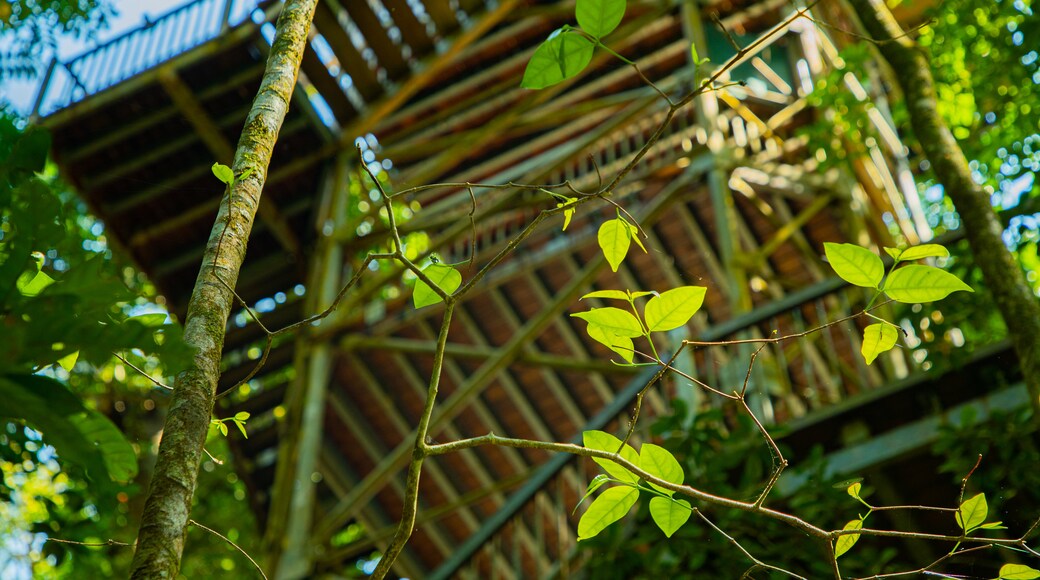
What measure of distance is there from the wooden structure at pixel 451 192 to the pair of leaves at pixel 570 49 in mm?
6741

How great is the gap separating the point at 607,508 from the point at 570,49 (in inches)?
34.3

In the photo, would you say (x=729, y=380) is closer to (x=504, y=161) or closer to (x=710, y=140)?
(x=710, y=140)

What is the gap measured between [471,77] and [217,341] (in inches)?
371

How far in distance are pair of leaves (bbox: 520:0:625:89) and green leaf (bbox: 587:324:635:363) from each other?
47 cm

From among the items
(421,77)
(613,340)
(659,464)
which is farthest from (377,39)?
(659,464)

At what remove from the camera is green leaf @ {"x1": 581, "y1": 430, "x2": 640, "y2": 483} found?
1.91 meters

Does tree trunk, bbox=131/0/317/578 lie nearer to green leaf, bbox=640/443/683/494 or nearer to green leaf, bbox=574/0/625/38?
green leaf, bbox=574/0/625/38

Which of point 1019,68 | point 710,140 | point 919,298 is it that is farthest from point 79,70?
point 919,298

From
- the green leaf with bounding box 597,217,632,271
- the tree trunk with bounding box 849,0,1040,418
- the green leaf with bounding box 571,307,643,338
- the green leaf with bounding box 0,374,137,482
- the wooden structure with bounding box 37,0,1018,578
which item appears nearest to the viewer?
the green leaf with bounding box 0,374,137,482

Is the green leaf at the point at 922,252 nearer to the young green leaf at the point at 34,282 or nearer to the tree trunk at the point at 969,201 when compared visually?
the tree trunk at the point at 969,201

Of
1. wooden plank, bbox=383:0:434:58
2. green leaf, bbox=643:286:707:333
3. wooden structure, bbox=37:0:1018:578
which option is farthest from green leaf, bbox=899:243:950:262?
wooden plank, bbox=383:0:434:58

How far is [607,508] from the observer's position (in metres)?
1.89

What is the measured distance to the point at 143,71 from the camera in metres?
9.76

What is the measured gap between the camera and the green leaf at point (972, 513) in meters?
1.95
